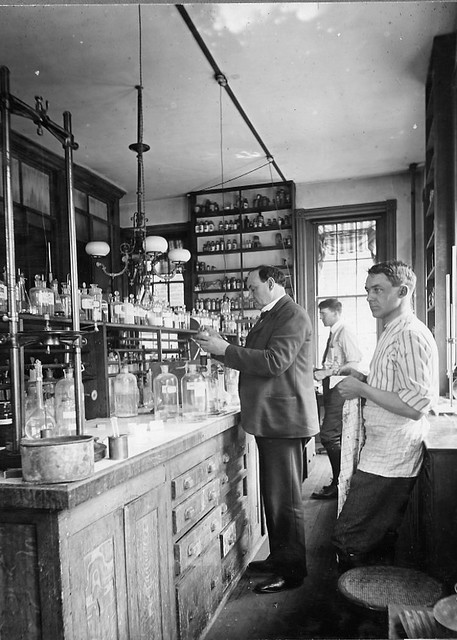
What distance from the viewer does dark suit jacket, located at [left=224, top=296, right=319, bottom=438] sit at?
256cm

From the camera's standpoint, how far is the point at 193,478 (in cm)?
219

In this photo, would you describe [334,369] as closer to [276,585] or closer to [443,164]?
[443,164]

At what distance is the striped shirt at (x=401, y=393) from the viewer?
2.15m

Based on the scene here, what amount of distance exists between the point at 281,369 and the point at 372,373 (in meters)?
0.44

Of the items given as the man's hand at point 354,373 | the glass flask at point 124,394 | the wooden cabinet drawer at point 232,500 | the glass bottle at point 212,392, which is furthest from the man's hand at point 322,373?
the glass flask at point 124,394

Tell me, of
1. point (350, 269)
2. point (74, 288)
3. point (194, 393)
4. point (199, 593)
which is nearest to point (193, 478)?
point (199, 593)

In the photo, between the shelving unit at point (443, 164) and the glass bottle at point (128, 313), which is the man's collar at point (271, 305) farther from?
the shelving unit at point (443, 164)

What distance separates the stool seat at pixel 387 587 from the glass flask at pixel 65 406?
1.21 metres

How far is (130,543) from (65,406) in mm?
679

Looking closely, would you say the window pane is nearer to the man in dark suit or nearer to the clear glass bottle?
the man in dark suit

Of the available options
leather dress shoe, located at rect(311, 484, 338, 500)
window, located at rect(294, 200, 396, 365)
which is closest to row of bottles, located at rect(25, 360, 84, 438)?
leather dress shoe, located at rect(311, 484, 338, 500)

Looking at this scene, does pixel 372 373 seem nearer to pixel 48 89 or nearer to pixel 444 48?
pixel 444 48

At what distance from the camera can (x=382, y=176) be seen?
265 inches

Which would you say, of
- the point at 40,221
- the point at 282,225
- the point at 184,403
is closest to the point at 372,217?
the point at 282,225
